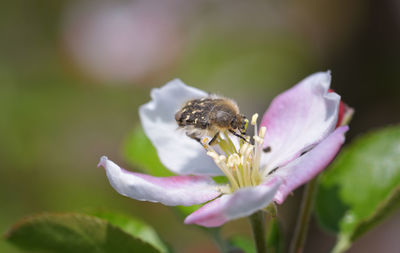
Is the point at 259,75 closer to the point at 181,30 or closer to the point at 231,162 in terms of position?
the point at 181,30

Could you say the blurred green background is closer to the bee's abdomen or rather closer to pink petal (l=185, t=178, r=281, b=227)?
the bee's abdomen

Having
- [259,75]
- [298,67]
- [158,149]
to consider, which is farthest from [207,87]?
[158,149]

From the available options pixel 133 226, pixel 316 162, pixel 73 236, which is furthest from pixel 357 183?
pixel 73 236

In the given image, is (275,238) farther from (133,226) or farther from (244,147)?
(133,226)

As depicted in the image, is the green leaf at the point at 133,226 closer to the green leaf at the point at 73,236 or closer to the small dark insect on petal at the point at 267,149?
the green leaf at the point at 73,236

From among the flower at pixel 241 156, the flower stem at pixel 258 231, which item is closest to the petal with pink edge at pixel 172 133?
the flower at pixel 241 156
